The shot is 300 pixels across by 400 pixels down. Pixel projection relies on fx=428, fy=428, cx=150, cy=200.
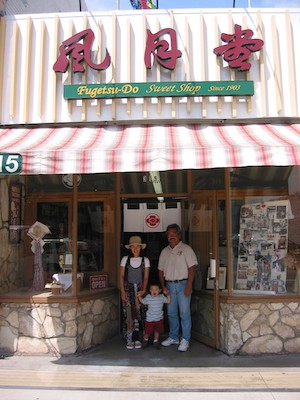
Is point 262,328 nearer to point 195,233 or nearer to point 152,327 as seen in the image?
point 152,327

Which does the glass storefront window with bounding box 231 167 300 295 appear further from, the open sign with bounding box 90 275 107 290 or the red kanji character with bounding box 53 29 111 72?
the red kanji character with bounding box 53 29 111 72

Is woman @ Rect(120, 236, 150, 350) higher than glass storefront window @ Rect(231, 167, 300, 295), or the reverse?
glass storefront window @ Rect(231, 167, 300, 295)

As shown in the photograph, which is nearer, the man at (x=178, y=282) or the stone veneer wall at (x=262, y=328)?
the stone veneer wall at (x=262, y=328)

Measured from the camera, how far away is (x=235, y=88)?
645 cm

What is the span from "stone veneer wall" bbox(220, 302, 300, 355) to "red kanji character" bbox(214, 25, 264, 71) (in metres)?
3.58

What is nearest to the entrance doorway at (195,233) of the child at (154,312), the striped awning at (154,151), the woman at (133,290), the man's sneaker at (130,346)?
the child at (154,312)

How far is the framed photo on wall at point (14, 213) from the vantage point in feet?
22.6

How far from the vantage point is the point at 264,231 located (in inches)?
255

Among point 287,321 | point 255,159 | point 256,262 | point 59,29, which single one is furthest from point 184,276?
point 59,29

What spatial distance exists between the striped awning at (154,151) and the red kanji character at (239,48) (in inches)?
47.3

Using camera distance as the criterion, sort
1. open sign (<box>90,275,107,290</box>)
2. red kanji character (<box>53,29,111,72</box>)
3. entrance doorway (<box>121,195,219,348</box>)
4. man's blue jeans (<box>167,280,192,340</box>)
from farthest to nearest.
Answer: open sign (<box>90,275,107,290</box>) < red kanji character (<box>53,29,111,72</box>) < entrance doorway (<box>121,195,219,348</box>) < man's blue jeans (<box>167,280,192,340</box>)

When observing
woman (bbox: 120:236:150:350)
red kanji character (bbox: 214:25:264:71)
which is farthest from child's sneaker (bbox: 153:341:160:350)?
red kanji character (bbox: 214:25:264:71)

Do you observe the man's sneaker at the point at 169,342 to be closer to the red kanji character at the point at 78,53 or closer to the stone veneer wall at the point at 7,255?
the stone veneer wall at the point at 7,255

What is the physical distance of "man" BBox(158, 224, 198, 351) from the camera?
6348 millimetres
